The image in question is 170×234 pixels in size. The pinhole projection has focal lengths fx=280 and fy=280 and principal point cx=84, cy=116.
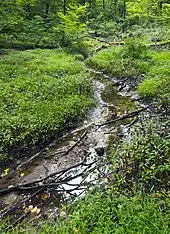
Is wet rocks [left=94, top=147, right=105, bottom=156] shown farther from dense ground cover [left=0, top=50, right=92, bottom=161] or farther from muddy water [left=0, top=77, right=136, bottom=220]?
dense ground cover [left=0, top=50, right=92, bottom=161]

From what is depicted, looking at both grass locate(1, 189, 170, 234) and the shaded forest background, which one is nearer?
grass locate(1, 189, 170, 234)

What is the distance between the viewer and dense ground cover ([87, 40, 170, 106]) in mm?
9492

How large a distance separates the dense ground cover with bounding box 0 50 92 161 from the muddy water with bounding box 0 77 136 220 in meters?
0.39

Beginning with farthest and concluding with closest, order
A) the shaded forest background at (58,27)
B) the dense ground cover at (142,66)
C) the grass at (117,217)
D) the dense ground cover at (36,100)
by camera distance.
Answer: the shaded forest background at (58,27) → the dense ground cover at (142,66) → the dense ground cover at (36,100) → the grass at (117,217)

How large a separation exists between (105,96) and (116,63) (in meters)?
3.08

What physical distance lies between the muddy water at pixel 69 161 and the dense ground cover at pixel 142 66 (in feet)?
3.02

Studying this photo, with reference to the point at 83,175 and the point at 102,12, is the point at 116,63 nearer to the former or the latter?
the point at 83,175

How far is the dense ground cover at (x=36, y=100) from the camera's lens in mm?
6895

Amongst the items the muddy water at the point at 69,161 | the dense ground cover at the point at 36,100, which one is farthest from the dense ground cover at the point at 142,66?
the dense ground cover at the point at 36,100

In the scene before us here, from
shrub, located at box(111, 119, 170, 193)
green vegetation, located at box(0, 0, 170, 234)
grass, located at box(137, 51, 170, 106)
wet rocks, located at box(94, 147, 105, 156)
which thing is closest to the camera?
green vegetation, located at box(0, 0, 170, 234)

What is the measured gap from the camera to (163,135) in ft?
18.7

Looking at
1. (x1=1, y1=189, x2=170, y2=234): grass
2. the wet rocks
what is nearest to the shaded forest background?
the wet rocks

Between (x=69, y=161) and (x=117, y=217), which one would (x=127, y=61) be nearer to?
(x=69, y=161)

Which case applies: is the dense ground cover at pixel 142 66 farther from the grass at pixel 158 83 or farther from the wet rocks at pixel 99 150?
the wet rocks at pixel 99 150
